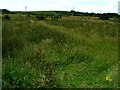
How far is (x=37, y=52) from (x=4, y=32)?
12.6ft

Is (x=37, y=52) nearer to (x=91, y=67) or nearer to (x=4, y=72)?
(x=91, y=67)

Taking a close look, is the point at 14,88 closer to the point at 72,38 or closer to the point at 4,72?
the point at 4,72

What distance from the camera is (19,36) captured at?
14.4 meters

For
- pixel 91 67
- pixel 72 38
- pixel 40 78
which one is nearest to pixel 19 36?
pixel 72 38

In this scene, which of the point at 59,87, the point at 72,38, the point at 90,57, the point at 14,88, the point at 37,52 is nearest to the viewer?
the point at 14,88

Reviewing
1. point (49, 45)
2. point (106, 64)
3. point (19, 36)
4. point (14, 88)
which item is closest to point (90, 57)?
point (106, 64)

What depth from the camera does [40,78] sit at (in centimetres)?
780

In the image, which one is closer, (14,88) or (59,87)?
(14,88)

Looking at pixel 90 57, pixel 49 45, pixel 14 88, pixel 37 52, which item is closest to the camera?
pixel 14 88

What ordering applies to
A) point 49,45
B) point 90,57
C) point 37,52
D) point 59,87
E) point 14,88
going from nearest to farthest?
point 14,88 → point 59,87 → point 37,52 → point 90,57 → point 49,45

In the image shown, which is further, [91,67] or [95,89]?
[91,67]

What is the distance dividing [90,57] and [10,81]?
522cm

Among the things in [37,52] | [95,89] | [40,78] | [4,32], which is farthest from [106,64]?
[4,32]

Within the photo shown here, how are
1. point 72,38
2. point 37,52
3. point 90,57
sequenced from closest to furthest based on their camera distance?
1. point 37,52
2. point 90,57
3. point 72,38
